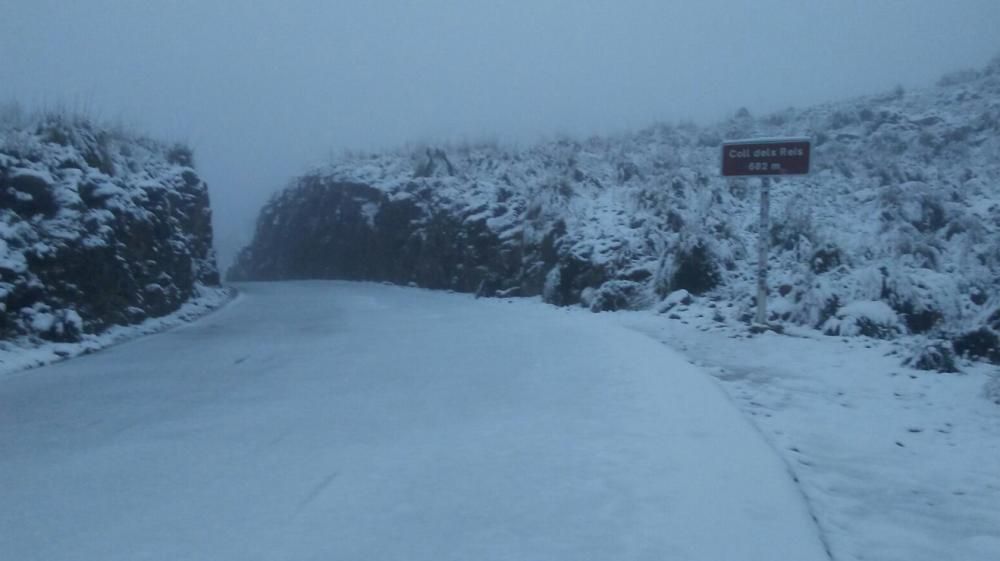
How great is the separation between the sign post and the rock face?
10.8 metres

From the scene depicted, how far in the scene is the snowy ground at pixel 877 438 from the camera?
14.8 ft

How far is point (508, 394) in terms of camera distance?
8062 millimetres

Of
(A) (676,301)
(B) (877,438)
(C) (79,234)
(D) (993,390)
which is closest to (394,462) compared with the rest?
(B) (877,438)

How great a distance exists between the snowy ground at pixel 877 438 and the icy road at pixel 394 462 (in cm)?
33

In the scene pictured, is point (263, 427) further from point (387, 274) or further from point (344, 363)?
point (387, 274)

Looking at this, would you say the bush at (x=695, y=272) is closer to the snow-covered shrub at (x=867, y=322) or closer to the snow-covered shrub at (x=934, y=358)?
the snow-covered shrub at (x=867, y=322)

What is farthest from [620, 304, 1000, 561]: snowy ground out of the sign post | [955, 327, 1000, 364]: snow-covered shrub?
the sign post

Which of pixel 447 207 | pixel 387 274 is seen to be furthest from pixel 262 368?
pixel 387 274

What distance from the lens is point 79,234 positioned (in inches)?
513

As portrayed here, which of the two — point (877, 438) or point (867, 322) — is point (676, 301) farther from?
point (877, 438)

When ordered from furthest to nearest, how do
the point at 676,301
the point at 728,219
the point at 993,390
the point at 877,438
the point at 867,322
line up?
1. the point at 728,219
2. the point at 676,301
3. the point at 867,322
4. the point at 993,390
5. the point at 877,438

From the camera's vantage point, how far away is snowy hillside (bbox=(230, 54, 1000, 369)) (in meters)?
12.6

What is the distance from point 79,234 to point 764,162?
11540 mm

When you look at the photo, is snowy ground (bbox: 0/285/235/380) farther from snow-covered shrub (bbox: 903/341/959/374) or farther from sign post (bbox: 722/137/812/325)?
snow-covered shrub (bbox: 903/341/959/374)
